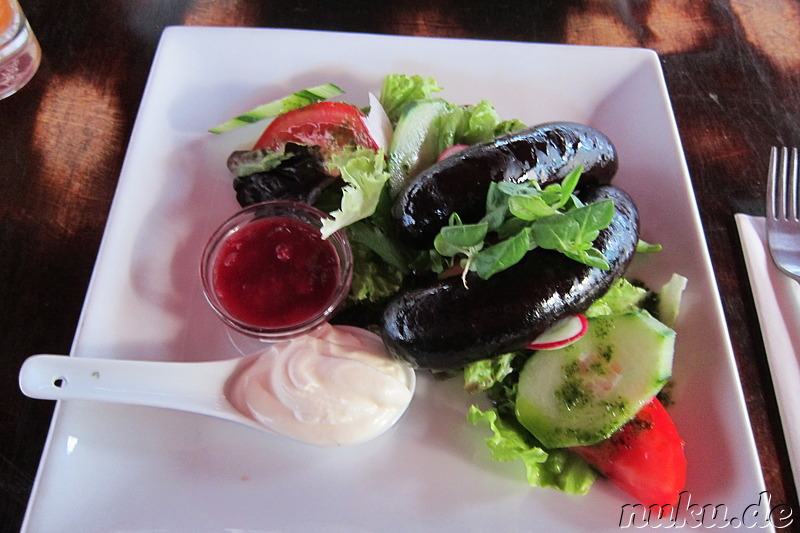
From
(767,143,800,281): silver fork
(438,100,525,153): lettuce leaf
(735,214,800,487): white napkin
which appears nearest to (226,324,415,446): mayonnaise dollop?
(438,100,525,153): lettuce leaf

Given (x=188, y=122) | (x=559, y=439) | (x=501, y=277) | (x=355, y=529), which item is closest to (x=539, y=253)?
(x=501, y=277)

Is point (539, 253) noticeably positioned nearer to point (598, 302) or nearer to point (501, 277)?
point (501, 277)

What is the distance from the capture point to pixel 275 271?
1529mm

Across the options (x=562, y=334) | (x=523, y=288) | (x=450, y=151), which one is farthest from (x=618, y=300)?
(x=450, y=151)

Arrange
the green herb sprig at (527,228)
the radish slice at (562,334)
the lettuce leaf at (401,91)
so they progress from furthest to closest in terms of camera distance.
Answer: the lettuce leaf at (401,91)
the radish slice at (562,334)
the green herb sprig at (527,228)

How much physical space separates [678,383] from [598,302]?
0.31 m

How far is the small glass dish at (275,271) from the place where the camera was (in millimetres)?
1472

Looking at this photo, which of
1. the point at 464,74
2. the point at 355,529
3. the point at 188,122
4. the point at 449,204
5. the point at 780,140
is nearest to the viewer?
the point at 355,529

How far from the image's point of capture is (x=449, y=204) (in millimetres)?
1427

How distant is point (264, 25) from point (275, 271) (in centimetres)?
126

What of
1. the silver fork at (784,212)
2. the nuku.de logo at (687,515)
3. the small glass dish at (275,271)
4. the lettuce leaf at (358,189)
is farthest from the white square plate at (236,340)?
the lettuce leaf at (358,189)

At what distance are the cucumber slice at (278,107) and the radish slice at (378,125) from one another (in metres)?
0.20

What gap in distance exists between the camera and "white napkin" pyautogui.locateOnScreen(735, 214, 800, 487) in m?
1.50

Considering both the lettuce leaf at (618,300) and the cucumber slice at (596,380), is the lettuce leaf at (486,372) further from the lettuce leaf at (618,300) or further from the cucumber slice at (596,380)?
the lettuce leaf at (618,300)
